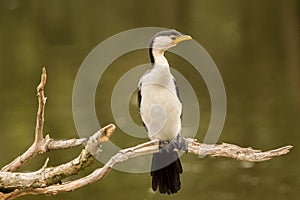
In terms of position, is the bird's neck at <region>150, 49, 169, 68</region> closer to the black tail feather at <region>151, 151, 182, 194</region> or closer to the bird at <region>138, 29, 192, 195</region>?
the bird at <region>138, 29, 192, 195</region>

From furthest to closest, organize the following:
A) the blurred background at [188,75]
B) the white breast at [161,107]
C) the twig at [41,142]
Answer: the blurred background at [188,75]
the white breast at [161,107]
the twig at [41,142]

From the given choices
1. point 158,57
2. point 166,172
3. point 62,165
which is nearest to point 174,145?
point 166,172

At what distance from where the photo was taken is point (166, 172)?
3920 millimetres

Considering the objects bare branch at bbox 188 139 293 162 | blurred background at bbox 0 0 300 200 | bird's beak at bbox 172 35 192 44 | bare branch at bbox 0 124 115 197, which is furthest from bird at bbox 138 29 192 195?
blurred background at bbox 0 0 300 200

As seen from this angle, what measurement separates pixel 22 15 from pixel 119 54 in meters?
6.76

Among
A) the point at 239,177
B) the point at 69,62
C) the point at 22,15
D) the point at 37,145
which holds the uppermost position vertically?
the point at 22,15

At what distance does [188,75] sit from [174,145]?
11764 mm

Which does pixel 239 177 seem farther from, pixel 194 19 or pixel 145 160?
pixel 194 19

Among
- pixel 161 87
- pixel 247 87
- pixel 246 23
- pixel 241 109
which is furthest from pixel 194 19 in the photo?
pixel 161 87

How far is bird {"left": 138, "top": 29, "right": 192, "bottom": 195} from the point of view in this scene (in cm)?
393

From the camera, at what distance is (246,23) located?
72.4 feet

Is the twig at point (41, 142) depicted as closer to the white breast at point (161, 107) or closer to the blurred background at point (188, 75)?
Answer: the white breast at point (161, 107)

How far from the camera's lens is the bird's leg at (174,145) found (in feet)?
13.0

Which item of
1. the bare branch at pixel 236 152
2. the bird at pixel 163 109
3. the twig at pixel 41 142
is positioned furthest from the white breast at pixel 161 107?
the twig at pixel 41 142
